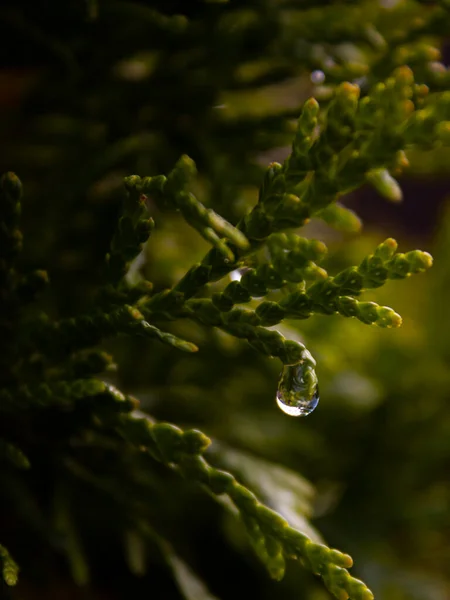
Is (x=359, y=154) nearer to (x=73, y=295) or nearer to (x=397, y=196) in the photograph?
(x=397, y=196)

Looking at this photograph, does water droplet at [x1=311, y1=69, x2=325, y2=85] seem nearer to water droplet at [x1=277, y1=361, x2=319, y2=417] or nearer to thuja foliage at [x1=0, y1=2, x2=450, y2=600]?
thuja foliage at [x1=0, y1=2, x2=450, y2=600]

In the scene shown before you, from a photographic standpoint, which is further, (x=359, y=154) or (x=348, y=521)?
(x=348, y=521)

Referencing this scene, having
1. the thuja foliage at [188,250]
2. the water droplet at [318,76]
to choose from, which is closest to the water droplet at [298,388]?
the thuja foliage at [188,250]

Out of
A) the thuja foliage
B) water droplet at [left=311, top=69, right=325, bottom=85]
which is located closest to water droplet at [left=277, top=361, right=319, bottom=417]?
the thuja foliage

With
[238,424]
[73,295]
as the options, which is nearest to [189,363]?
[238,424]

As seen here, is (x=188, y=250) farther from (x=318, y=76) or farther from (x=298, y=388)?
(x=298, y=388)

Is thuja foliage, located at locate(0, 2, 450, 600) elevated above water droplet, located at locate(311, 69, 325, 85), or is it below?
below

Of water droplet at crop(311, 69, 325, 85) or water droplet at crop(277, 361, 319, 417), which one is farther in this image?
water droplet at crop(311, 69, 325, 85)
